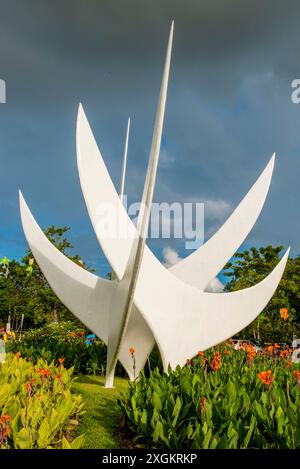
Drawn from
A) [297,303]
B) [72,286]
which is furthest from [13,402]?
[297,303]

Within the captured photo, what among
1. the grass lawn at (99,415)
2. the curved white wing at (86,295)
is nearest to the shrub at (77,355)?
the grass lawn at (99,415)

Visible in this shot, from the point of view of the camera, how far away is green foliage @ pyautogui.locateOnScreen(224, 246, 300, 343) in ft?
66.0

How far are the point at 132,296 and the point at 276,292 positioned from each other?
56.3 ft

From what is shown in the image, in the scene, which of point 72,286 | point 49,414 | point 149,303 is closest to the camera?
point 49,414

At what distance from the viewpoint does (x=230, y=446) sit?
3113mm

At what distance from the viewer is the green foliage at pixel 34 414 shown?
3.17 metres

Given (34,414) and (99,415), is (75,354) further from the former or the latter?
(34,414)

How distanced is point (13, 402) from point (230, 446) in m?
2.24

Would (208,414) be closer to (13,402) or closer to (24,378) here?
(13,402)

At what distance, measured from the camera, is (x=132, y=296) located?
18.9 feet

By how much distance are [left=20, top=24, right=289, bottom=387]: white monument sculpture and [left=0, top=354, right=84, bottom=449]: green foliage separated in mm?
1581

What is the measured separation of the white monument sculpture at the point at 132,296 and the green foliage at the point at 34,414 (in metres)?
1.58

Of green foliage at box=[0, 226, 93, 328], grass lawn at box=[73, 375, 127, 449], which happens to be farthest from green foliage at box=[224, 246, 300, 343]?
grass lawn at box=[73, 375, 127, 449]

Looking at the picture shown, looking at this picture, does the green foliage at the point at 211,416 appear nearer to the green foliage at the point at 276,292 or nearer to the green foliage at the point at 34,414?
the green foliage at the point at 34,414
